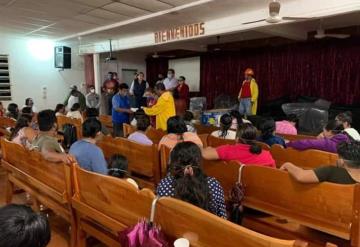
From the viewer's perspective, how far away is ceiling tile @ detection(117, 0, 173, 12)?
443cm

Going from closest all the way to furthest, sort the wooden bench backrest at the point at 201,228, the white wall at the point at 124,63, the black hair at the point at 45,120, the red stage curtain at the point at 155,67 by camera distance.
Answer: the wooden bench backrest at the point at 201,228
the black hair at the point at 45,120
the white wall at the point at 124,63
the red stage curtain at the point at 155,67

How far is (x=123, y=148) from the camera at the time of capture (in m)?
2.89

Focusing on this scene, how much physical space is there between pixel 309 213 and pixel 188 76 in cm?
878

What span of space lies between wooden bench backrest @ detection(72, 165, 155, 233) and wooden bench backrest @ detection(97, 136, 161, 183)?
2.46 ft

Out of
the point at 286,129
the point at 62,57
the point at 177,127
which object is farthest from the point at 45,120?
the point at 62,57

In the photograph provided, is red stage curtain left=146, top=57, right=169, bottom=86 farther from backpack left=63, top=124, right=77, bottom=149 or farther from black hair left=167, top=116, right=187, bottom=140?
black hair left=167, top=116, right=187, bottom=140

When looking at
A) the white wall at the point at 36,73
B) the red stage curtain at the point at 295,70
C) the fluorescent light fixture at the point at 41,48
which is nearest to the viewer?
the red stage curtain at the point at 295,70

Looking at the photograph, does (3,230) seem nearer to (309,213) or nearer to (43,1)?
(309,213)

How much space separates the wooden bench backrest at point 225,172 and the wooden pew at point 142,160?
532mm

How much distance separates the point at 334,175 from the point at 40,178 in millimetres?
1954

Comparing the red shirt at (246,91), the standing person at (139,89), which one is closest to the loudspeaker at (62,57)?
the standing person at (139,89)

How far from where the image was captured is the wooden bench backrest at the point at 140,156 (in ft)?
8.29

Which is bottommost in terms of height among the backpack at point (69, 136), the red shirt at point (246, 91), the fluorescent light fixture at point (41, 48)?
the backpack at point (69, 136)

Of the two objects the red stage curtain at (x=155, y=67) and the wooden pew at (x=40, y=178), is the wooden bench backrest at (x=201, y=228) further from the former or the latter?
the red stage curtain at (x=155, y=67)
